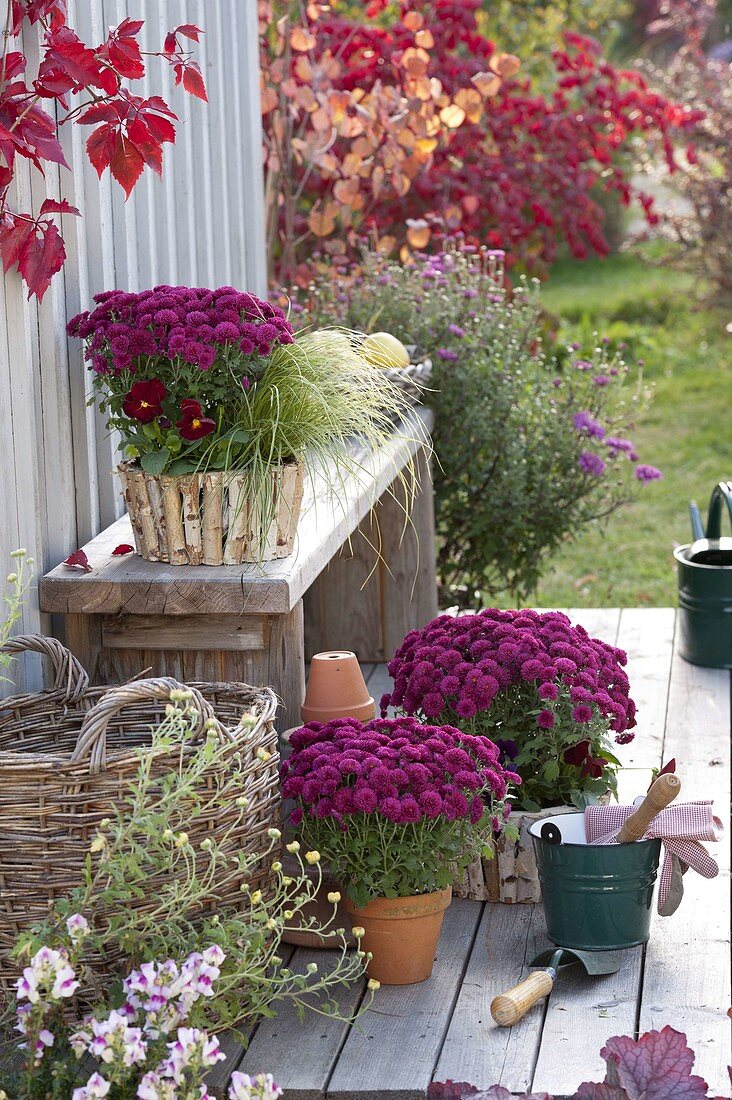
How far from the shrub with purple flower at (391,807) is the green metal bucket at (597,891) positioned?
0.14 metres

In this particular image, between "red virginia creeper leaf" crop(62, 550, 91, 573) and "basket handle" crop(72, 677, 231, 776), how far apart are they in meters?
0.49

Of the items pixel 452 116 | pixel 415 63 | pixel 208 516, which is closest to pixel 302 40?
pixel 415 63

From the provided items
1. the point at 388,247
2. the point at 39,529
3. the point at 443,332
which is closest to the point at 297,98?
the point at 388,247

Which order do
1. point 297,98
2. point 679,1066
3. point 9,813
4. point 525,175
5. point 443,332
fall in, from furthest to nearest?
point 525,175
point 297,98
point 443,332
point 9,813
point 679,1066

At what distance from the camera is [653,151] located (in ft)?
27.3

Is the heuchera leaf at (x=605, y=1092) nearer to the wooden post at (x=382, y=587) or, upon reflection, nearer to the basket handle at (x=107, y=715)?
the basket handle at (x=107, y=715)

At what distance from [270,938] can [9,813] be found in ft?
2.00

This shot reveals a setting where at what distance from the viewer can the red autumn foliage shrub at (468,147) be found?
215 inches

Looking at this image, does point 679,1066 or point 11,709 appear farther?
point 11,709

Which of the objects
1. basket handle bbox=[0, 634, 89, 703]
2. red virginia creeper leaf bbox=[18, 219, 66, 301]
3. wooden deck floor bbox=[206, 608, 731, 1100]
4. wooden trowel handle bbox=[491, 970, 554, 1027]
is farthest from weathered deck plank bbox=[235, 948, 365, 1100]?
red virginia creeper leaf bbox=[18, 219, 66, 301]

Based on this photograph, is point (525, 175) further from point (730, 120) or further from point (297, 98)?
point (730, 120)

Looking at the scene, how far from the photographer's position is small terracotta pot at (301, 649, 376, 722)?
276 cm

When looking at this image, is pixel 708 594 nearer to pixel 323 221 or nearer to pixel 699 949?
pixel 699 949

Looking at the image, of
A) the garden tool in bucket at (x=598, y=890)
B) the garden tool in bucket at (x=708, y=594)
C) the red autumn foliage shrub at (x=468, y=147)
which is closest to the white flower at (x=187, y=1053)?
the garden tool in bucket at (x=598, y=890)
